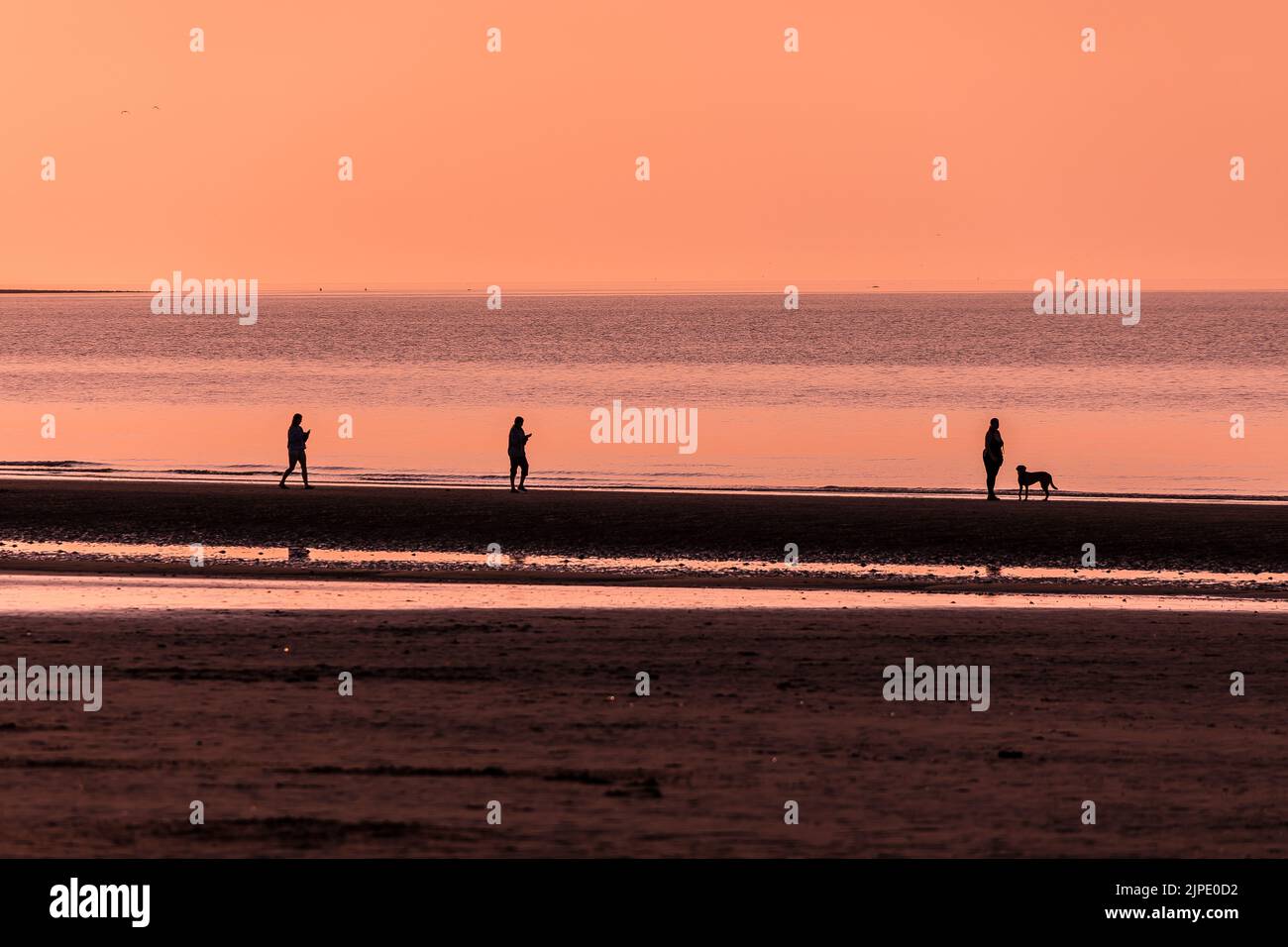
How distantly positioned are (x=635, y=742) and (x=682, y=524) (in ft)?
62.3

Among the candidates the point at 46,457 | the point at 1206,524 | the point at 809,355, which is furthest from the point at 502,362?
the point at 1206,524

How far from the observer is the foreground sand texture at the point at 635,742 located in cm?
1189

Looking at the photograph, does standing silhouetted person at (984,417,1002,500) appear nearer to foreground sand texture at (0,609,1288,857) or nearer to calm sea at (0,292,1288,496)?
calm sea at (0,292,1288,496)

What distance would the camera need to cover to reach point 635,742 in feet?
48.4

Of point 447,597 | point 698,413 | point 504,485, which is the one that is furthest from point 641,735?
point 698,413

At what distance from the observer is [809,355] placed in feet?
508

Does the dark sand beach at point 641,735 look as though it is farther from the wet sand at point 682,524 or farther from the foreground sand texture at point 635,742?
the wet sand at point 682,524

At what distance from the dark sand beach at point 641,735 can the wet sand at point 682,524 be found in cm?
559

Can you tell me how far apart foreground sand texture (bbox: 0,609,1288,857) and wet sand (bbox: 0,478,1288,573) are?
910 cm

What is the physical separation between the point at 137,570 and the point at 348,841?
17166 millimetres

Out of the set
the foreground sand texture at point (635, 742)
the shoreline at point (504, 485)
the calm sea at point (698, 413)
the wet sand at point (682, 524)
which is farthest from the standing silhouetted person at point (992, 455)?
the foreground sand texture at point (635, 742)

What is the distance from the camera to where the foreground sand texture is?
11891 millimetres

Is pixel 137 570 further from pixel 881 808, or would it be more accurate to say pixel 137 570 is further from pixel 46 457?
pixel 46 457

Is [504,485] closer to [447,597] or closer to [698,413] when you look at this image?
[447,597]
